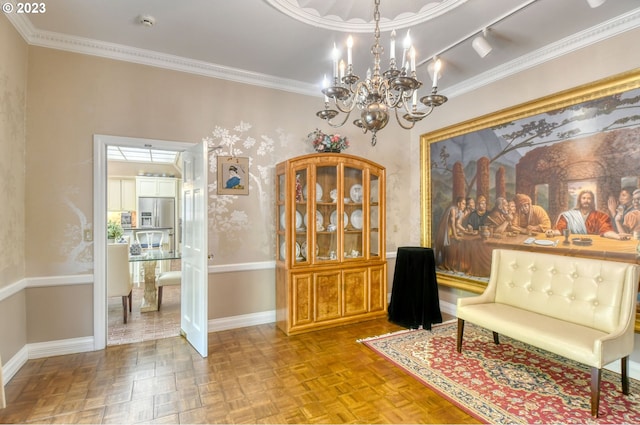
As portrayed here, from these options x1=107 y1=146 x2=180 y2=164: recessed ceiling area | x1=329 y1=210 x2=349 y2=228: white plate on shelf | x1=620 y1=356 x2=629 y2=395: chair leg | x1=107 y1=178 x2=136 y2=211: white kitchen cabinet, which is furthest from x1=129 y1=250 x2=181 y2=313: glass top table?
x1=620 y1=356 x2=629 y2=395: chair leg

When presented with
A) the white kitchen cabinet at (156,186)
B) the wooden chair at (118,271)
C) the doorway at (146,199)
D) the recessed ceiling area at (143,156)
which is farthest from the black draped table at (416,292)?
the white kitchen cabinet at (156,186)

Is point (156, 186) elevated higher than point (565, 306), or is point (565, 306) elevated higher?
point (156, 186)

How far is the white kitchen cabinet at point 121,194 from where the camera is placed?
7.60 metres

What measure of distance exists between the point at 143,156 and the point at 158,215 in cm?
146

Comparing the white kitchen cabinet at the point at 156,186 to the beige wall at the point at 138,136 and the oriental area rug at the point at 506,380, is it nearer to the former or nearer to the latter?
the beige wall at the point at 138,136

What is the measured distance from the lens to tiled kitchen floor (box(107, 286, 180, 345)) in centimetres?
357

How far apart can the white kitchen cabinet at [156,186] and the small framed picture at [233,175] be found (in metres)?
4.96

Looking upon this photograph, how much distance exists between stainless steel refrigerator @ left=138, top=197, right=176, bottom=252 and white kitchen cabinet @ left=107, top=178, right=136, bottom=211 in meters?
0.32

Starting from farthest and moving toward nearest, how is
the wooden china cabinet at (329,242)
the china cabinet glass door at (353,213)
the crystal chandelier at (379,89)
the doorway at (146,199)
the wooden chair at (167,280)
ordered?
the doorway at (146,199) < the wooden chair at (167,280) < the china cabinet glass door at (353,213) < the wooden china cabinet at (329,242) < the crystal chandelier at (379,89)

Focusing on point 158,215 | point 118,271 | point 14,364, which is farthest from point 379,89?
point 158,215

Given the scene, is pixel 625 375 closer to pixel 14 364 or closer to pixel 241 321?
pixel 241 321

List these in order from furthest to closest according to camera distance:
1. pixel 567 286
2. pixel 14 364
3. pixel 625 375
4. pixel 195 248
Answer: pixel 195 248 → pixel 567 286 → pixel 14 364 → pixel 625 375

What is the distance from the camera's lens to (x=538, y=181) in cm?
335

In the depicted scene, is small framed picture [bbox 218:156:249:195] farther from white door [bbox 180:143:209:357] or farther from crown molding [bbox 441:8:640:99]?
crown molding [bbox 441:8:640:99]
